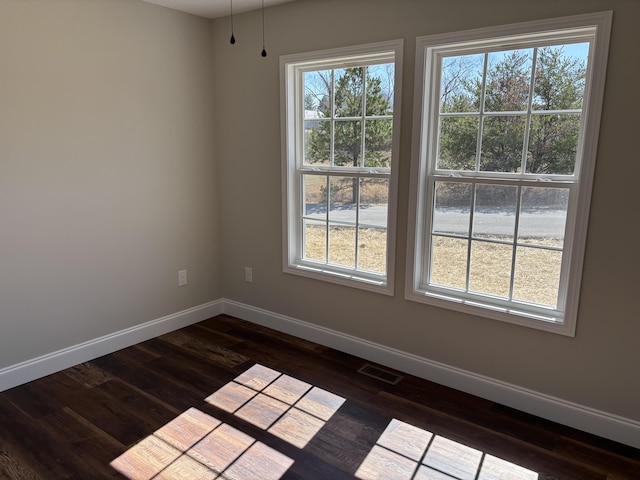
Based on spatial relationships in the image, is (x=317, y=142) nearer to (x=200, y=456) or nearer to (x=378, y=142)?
(x=378, y=142)

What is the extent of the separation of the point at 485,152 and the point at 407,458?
169 centimetres

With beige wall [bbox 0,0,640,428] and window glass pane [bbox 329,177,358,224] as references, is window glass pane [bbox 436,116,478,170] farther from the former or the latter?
window glass pane [bbox 329,177,358,224]

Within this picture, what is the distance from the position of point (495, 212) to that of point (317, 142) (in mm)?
1360

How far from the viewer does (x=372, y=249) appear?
10.2ft

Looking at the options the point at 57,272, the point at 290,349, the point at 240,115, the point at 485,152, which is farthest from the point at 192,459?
the point at 240,115

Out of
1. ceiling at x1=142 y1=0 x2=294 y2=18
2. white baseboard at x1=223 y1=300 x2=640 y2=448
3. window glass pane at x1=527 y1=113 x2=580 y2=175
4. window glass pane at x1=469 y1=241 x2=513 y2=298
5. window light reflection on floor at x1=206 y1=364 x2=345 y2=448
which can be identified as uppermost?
ceiling at x1=142 y1=0 x2=294 y2=18

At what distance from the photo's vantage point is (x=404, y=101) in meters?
2.72

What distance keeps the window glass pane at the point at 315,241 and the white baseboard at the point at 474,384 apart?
53 cm

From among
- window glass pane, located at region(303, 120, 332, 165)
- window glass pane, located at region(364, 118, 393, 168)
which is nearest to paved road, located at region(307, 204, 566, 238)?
window glass pane, located at region(364, 118, 393, 168)

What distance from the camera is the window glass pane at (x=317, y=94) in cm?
315

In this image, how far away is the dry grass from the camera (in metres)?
2.47

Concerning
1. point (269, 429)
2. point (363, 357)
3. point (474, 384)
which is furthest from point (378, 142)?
point (269, 429)

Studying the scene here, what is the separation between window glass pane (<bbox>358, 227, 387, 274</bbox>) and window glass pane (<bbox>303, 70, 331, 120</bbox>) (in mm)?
880

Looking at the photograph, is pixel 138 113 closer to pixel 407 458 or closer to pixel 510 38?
pixel 510 38
